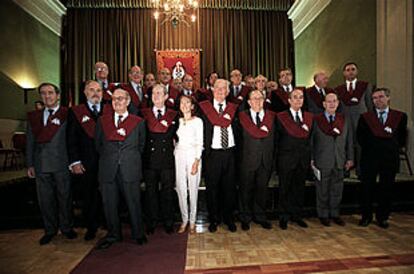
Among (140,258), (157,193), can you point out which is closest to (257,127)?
(157,193)

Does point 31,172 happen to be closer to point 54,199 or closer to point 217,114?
point 54,199

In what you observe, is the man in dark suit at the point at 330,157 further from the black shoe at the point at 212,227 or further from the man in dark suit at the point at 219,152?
the black shoe at the point at 212,227

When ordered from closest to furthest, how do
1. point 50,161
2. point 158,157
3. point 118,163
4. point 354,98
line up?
point 118,163 → point 50,161 → point 158,157 → point 354,98

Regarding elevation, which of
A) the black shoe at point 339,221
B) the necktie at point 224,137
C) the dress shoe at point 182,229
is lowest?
the dress shoe at point 182,229

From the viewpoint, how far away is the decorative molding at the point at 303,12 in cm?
838

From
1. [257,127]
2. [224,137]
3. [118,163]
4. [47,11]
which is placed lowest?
[118,163]

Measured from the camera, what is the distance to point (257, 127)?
3.69 meters

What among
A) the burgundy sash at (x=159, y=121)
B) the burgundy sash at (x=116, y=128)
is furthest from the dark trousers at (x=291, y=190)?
the burgundy sash at (x=116, y=128)

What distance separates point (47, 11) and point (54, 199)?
7.17 meters

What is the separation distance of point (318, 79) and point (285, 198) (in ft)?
5.95

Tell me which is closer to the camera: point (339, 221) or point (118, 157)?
point (118, 157)

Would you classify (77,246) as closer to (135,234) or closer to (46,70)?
(135,234)

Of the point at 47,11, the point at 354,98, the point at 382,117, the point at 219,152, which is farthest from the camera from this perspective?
the point at 47,11

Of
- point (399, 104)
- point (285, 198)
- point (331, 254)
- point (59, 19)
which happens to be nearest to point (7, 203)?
point (285, 198)
